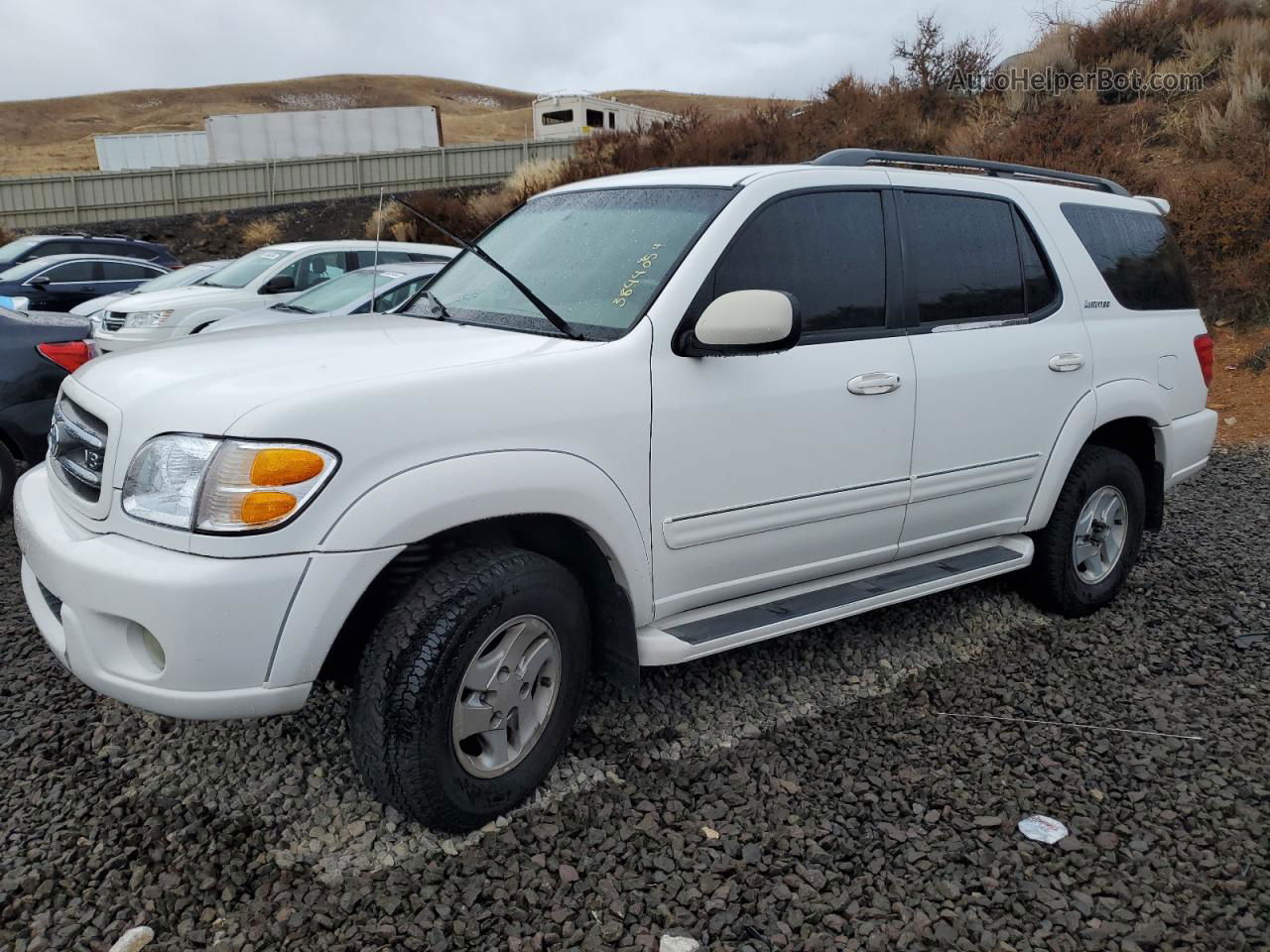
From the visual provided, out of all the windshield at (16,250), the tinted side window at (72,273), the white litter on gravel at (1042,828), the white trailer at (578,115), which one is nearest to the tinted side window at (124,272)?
the tinted side window at (72,273)

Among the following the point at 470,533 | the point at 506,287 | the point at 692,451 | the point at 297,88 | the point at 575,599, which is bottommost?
the point at 575,599

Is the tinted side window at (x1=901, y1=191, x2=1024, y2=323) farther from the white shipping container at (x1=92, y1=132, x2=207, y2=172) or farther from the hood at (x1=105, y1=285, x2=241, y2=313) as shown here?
the white shipping container at (x1=92, y1=132, x2=207, y2=172)

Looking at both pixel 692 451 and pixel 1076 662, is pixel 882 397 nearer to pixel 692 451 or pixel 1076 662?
pixel 692 451

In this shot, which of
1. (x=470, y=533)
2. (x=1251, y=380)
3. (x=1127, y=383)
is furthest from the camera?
(x=1251, y=380)

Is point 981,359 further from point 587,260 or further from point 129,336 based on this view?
point 129,336

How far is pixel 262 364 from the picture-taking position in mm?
2648

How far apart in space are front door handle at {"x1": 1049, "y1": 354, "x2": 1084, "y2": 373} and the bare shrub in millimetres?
25164

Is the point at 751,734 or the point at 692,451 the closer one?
the point at 692,451

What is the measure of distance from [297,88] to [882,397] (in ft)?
355

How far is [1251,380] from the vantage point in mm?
9641

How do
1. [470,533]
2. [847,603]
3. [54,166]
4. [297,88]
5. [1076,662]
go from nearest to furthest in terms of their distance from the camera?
[470,533], [847,603], [1076,662], [54,166], [297,88]

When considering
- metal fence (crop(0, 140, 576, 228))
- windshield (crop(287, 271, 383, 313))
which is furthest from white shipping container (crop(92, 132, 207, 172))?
windshield (crop(287, 271, 383, 313))

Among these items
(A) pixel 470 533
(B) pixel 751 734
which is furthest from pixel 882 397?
(A) pixel 470 533

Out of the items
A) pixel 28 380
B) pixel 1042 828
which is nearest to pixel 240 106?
pixel 28 380
